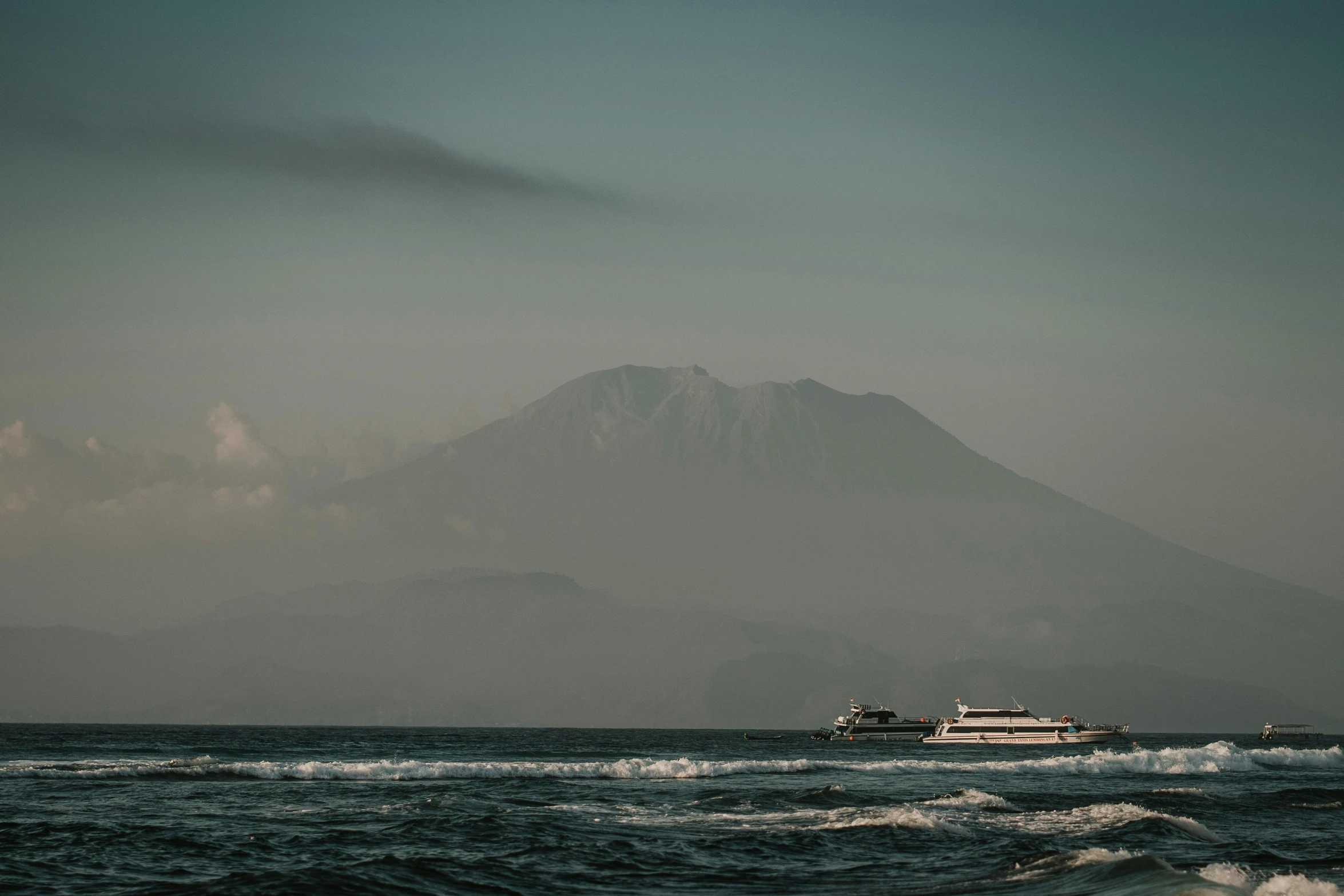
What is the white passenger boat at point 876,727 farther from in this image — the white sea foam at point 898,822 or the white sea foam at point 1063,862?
the white sea foam at point 1063,862

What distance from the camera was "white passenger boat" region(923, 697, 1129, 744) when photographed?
137 m

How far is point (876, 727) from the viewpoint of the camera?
500ft

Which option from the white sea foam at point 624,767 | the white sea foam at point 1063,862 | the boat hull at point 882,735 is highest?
the white sea foam at point 1063,862

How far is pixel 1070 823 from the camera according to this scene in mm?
40062

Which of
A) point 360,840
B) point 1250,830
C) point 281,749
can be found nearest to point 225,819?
point 360,840

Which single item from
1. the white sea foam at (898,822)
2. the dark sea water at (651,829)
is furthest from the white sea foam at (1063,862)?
the white sea foam at (898,822)

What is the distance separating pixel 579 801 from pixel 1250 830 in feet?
87.5

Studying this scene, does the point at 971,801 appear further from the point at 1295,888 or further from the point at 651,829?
the point at 1295,888

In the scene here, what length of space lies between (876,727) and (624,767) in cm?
8657

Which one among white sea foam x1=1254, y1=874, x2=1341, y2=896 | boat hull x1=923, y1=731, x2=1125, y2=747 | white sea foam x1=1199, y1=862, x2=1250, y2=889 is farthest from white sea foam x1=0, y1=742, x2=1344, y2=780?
white sea foam x1=1254, y1=874, x2=1341, y2=896

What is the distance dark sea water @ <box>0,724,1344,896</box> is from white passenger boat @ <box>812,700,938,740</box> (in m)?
71.6

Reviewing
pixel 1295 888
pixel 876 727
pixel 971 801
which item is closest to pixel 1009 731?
pixel 876 727

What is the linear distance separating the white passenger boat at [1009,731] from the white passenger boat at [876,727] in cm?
496

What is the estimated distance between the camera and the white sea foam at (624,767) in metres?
67.2
